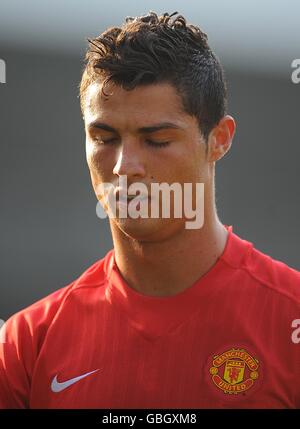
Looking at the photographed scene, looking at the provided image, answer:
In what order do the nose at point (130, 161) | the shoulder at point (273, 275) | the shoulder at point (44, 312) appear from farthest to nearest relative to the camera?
the shoulder at point (44, 312) < the shoulder at point (273, 275) < the nose at point (130, 161)

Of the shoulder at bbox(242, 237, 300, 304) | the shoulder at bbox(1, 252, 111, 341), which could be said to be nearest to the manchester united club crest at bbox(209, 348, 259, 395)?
the shoulder at bbox(242, 237, 300, 304)

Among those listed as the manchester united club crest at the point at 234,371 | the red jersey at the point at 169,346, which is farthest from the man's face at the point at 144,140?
the manchester united club crest at the point at 234,371

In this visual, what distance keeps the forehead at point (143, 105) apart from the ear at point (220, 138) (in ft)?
0.55

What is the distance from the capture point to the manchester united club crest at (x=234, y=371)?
210 cm

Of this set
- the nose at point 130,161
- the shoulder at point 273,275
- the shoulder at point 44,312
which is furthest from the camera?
the shoulder at point 44,312

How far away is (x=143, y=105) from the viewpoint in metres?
2.05

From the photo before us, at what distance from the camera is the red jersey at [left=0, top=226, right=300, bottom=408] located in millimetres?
2100

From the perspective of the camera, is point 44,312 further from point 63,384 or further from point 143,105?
point 143,105

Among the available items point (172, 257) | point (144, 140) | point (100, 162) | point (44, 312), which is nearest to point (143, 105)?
point (144, 140)

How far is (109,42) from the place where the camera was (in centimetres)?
216

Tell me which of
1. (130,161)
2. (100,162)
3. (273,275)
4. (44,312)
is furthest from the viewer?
(44,312)

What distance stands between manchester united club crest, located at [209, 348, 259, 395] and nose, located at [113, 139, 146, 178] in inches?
23.5

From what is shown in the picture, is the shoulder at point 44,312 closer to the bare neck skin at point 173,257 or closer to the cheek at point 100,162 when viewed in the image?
the bare neck skin at point 173,257

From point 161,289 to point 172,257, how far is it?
0.11 metres
